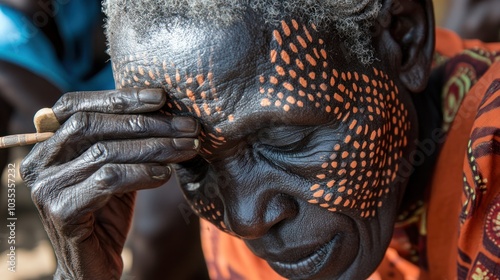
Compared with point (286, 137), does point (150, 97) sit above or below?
above

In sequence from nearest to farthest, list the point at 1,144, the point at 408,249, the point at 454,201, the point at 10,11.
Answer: the point at 1,144 → the point at 454,201 → the point at 408,249 → the point at 10,11

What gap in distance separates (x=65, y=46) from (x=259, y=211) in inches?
48.1

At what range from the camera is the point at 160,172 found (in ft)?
2.43

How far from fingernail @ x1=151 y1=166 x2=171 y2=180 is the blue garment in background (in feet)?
3.53

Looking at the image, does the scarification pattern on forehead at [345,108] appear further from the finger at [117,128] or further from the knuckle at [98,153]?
the knuckle at [98,153]

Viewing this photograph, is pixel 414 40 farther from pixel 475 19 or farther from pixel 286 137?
pixel 475 19

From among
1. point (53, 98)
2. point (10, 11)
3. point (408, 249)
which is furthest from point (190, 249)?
point (10, 11)

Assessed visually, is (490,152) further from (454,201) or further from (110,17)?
(110,17)

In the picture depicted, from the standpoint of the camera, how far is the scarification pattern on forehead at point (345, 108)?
2.52 ft

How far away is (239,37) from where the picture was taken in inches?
29.5

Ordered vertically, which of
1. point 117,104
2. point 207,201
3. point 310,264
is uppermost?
point 117,104

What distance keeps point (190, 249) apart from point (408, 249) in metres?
0.55

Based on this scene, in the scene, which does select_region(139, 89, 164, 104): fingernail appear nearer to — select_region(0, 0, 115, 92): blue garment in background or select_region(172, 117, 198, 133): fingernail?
select_region(172, 117, 198, 133): fingernail
